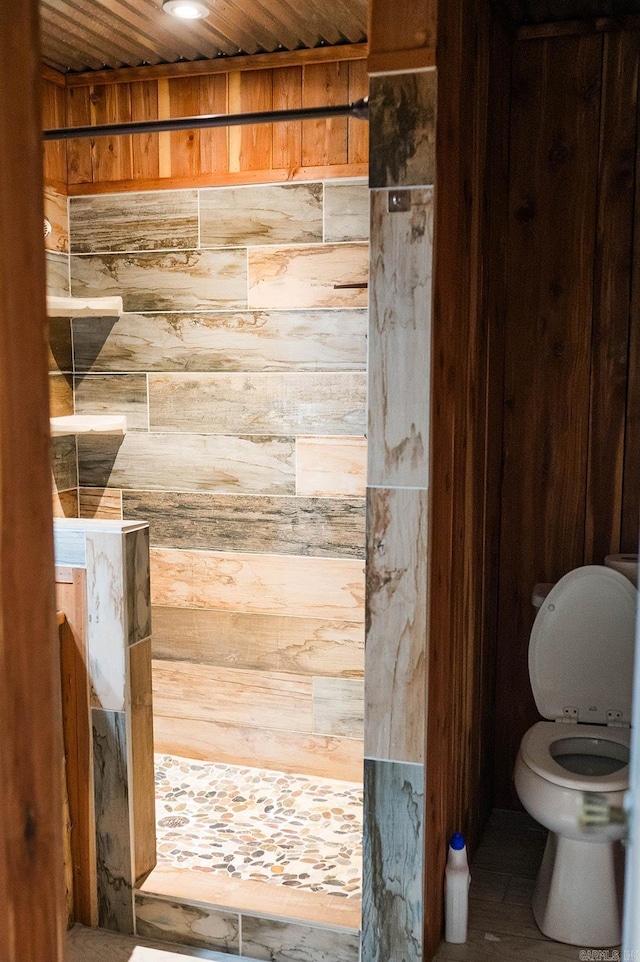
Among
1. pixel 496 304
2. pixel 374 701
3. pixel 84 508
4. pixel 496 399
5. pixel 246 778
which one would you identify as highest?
pixel 496 304

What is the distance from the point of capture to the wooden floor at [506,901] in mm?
2361

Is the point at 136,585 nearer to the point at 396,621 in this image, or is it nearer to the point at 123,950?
the point at 396,621

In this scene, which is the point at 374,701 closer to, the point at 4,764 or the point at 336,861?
the point at 336,861

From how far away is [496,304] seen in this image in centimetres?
291

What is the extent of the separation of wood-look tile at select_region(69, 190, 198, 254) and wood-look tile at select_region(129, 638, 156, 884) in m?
1.58

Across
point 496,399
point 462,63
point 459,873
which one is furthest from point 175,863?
point 462,63

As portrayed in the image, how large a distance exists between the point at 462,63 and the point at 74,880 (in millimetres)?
2411

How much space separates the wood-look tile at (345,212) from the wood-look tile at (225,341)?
26 cm

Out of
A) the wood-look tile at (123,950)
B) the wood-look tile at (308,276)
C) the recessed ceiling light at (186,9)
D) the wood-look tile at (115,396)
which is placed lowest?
the wood-look tile at (123,950)

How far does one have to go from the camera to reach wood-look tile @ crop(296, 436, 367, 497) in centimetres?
321

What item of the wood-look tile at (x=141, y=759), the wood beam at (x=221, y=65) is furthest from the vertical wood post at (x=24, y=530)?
the wood beam at (x=221, y=65)

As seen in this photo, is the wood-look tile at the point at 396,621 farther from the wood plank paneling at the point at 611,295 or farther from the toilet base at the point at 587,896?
the wood plank paneling at the point at 611,295

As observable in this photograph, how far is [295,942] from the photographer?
93.7 inches

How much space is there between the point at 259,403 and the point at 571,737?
1552mm
